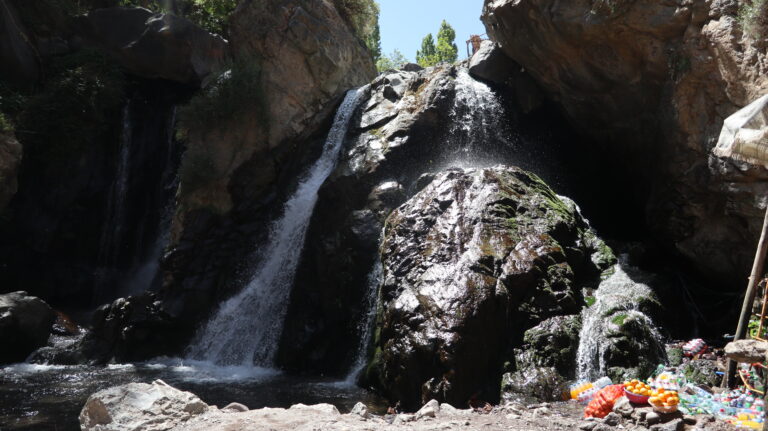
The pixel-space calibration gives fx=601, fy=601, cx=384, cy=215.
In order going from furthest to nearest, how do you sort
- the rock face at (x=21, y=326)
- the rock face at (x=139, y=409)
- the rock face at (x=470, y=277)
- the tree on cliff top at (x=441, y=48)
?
the tree on cliff top at (x=441, y=48) → the rock face at (x=21, y=326) → the rock face at (x=470, y=277) → the rock face at (x=139, y=409)

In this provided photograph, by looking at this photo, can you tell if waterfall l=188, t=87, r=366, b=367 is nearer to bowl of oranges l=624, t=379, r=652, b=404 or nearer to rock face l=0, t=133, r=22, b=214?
rock face l=0, t=133, r=22, b=214

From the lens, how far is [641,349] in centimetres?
791

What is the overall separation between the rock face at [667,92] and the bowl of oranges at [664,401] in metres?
4.17

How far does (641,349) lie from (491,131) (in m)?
7.02

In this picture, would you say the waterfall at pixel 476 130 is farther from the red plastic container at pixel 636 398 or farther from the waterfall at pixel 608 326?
the red plastic container at pixel 636 398

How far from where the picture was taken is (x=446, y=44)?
161 feet

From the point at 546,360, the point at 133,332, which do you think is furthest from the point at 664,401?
the point at 133,332

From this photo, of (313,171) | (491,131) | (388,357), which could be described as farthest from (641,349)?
(313,171)

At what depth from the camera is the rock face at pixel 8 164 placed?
1422 centimetres

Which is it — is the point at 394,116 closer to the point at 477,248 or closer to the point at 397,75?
the point at 397,75

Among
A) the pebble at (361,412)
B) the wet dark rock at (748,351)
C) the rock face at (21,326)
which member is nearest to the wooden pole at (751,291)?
the wet dark rock at (748,351)

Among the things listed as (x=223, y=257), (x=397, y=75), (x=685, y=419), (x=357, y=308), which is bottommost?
(x=685, y=419)

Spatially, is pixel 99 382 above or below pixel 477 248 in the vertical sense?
below

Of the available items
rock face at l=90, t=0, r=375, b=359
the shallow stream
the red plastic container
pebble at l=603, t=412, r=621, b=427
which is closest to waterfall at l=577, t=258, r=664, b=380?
the red plastic container
